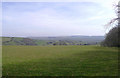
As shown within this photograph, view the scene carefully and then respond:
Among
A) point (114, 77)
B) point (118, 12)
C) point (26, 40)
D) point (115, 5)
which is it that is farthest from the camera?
point (26, 40)

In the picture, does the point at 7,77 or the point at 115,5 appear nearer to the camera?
the point at 7,77

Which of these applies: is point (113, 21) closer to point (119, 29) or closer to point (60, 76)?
point (119, 29)

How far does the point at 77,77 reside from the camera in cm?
889

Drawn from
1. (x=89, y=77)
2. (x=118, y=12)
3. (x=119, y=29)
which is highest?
(x=118, y=12)

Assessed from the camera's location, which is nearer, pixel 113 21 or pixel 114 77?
pixel 114 77

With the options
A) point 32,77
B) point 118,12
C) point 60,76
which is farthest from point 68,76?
point 118,12

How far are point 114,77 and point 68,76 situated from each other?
249 centimetres

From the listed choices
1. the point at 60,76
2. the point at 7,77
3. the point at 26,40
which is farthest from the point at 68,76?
the point at 26,40

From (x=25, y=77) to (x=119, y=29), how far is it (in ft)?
43.5

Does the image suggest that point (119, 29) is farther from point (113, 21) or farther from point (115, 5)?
point (115, 5)

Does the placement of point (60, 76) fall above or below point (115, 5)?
Answer: below

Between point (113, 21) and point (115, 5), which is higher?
point (115, 5)

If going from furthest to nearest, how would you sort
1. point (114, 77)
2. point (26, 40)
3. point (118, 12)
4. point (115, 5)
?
1. point (26, 40)
2. point (115, 5)
3. point (118, 12)
4. point (114, 77)

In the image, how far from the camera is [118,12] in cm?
1681
